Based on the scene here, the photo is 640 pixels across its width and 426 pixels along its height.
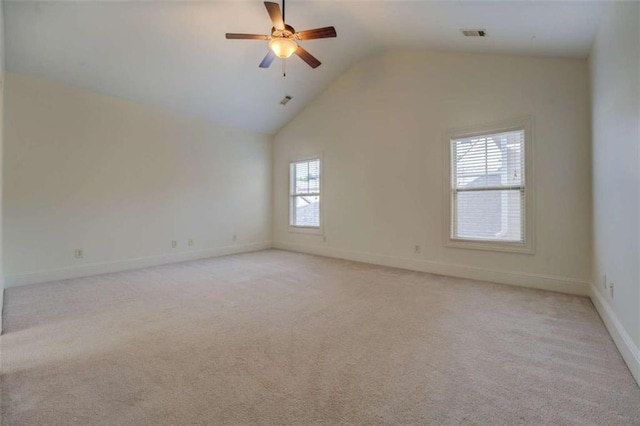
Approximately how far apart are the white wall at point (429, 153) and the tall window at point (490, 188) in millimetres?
174

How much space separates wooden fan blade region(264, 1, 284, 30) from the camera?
2.72 m

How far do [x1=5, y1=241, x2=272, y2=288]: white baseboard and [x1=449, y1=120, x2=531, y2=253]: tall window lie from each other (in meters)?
4.37

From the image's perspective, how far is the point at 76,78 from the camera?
4148 mm

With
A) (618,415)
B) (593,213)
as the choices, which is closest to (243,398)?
(618,415)

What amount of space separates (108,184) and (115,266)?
1304 millimetres

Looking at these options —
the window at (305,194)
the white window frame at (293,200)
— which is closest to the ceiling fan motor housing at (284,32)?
the white window frame at (293,200)

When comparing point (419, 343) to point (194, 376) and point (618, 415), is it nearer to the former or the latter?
point (618, 415)

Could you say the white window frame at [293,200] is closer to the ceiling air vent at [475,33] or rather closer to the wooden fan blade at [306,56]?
the wooden fan blade at [306,56]

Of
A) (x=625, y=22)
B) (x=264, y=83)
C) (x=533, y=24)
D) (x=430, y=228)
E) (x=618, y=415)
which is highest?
(x=264, y=83)

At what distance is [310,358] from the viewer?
2053mm

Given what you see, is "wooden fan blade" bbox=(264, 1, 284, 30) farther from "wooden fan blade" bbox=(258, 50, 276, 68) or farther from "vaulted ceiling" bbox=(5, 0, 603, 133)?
"vaulted ceiling" bbox=(5, 0, 603, 133)

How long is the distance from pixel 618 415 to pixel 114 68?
19.4 ft

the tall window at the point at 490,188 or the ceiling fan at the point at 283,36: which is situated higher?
the ceiling fan at the point at 283,36

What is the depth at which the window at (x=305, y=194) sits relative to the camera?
630cm
